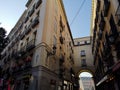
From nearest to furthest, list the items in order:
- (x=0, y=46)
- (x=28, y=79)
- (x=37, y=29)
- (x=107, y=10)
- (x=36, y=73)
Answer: (x=107, y=10) < (x=36, y=73) < (x=28, y=79) < (x=37, y=29) < (x=0, y=46)

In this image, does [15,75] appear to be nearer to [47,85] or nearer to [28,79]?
[28,79]

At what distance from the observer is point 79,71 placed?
32906 mm

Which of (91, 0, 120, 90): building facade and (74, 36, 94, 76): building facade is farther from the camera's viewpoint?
(74, 36, 94, 76): building facade

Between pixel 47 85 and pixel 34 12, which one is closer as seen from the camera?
pixel 47 85

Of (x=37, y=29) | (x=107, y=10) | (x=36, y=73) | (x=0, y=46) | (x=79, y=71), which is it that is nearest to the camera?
(x=107, y=10)

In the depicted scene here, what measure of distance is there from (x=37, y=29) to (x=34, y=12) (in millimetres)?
4969

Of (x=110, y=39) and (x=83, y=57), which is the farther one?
(x=83, y=57)

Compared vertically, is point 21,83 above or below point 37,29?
below

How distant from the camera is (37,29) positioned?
629 inches

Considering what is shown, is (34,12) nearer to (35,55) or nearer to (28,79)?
(35,55)

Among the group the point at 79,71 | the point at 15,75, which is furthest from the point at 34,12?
the point at 79,71

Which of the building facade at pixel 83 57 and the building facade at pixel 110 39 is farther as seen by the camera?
the building facade at pixel 83 57

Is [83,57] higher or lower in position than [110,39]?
higher

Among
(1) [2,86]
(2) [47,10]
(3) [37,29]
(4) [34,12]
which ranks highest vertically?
(4) [34,12]
